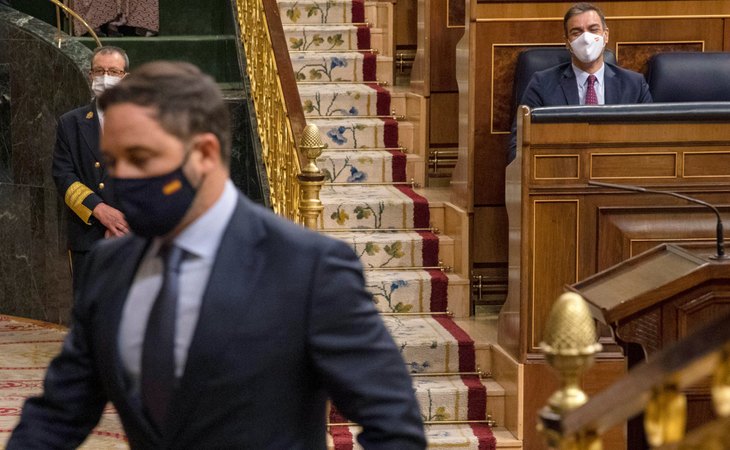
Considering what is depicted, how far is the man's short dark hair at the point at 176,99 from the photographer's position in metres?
1.61

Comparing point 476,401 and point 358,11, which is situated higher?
point 358,11

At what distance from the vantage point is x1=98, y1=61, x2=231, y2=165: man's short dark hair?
1.61 m

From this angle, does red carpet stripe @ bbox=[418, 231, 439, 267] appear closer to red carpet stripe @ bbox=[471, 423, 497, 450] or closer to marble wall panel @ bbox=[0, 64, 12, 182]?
red carpet stripe @ bbox=[471, 423, 497, 450]

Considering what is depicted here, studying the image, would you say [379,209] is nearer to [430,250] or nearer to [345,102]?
[430,250]

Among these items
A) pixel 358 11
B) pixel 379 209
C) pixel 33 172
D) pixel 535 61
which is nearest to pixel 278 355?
pixel 535 61

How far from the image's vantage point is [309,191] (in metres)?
4.45

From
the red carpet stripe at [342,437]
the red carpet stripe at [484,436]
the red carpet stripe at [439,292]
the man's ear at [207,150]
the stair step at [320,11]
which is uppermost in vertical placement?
the stair step at [320,11]

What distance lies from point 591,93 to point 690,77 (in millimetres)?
460

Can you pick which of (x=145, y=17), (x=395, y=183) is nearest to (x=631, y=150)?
(x=395, y=183)

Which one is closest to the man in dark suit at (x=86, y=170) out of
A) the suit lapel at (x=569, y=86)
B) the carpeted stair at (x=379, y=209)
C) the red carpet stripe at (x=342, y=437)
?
the carpeted stair at (x=379, y=209)

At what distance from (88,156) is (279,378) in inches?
129

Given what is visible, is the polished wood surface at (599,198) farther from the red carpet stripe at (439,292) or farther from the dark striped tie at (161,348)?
the dark striped tie at (161,348)

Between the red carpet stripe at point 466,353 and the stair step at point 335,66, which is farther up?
the stair step at point 335,66

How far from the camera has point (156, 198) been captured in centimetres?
160
